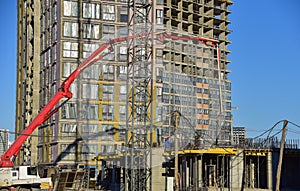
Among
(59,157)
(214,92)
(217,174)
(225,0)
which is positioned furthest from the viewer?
(225,0)

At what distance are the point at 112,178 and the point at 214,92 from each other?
1756 centimetres

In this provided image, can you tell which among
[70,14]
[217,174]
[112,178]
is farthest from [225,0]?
[217,174]

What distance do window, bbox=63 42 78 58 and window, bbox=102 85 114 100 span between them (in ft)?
108

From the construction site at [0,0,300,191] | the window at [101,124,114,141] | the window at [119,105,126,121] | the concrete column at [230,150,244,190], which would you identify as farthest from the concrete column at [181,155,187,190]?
the window at [119,105,126,121]

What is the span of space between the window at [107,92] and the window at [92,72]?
5.94ft

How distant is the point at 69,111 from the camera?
262 ft

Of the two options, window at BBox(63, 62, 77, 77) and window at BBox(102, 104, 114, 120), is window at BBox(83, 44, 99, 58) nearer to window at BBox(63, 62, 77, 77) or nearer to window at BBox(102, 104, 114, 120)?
window at BBox(63, 62, 77, 77)

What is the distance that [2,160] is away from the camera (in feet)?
180

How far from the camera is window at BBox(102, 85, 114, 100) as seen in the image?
52344 mm

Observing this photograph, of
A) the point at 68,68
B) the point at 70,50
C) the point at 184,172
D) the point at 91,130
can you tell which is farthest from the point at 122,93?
the point at 70,50

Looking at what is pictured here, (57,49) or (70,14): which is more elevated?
(70,14)

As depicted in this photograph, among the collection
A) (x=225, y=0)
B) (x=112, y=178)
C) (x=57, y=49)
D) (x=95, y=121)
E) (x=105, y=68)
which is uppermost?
(x=225, y=0)

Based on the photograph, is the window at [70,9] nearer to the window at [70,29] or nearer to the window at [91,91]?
the window at [70,29]

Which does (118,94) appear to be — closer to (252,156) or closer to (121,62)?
(121,62)
